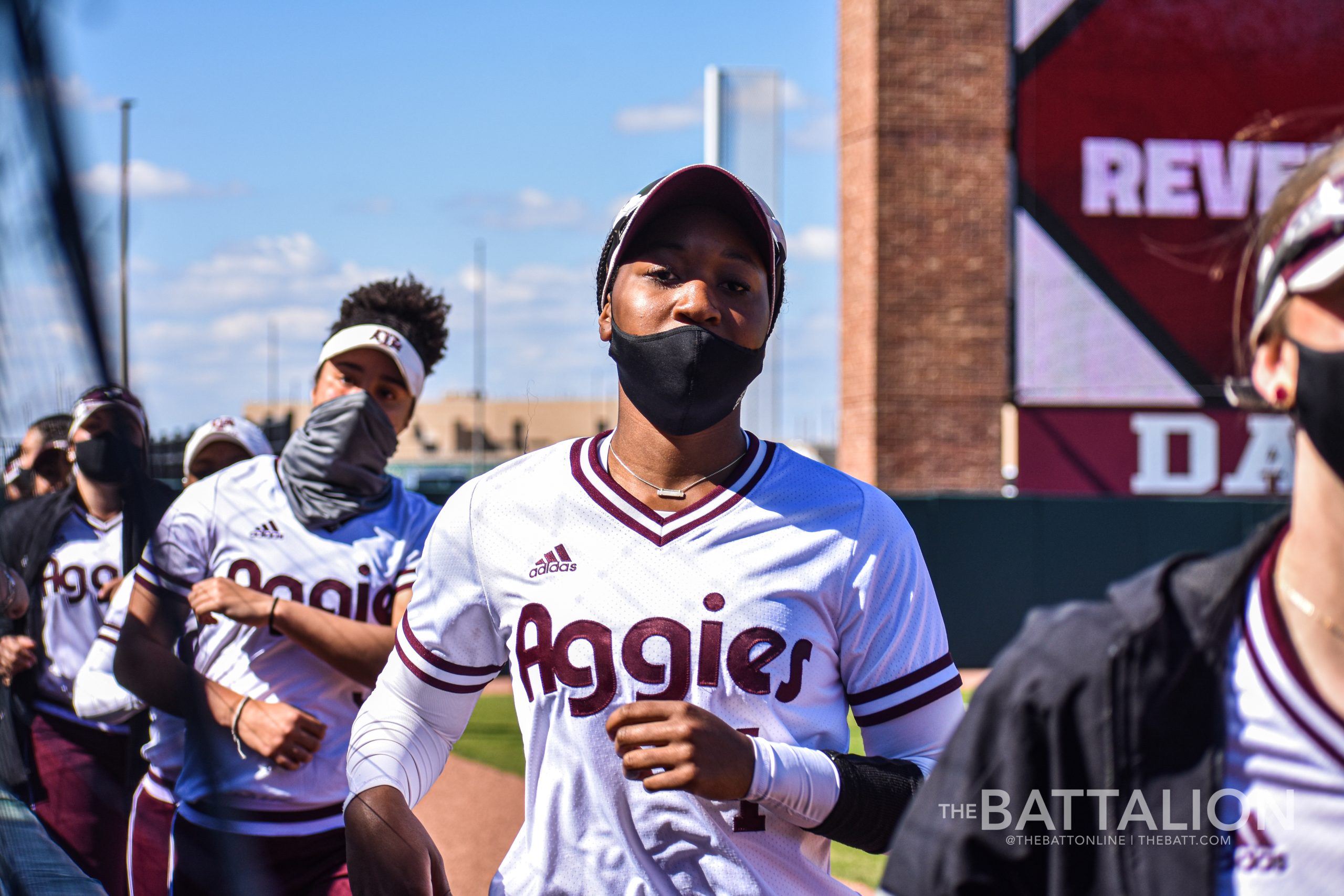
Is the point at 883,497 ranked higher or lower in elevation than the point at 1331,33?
Result: lower

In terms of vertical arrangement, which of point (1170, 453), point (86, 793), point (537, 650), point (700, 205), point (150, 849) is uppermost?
point (700, 205)

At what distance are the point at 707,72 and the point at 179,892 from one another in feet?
29.7

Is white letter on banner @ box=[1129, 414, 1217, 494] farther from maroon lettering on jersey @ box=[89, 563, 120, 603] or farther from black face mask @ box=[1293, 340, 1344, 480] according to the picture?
black face mask @ box=[1293, 340, 1344, 480]

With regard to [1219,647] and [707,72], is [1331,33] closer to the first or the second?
[707,72]

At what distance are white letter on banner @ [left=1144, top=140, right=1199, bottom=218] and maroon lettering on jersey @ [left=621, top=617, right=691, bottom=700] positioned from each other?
594 inches

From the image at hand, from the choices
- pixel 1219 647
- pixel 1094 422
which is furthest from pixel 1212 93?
pixel 1219 647

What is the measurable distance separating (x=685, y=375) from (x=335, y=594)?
5.19 feet

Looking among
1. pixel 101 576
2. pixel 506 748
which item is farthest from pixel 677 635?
pixel 506 748

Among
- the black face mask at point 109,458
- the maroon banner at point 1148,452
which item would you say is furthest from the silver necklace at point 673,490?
the maroon banner at point 1148,452

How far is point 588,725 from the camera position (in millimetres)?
2035

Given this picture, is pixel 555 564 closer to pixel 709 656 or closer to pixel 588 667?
pixel 588 667

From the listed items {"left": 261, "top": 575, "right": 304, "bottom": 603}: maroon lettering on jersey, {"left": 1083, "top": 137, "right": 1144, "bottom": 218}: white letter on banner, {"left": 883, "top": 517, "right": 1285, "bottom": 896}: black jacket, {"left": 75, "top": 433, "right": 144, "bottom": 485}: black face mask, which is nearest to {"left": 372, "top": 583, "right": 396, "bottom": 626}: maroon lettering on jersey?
{"left": 261, "top": 575, "right": 304, "bottom": 603}: maroon lettering on jersey

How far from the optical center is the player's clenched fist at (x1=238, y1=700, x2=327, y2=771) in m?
3.19

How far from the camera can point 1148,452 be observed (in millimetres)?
15711
